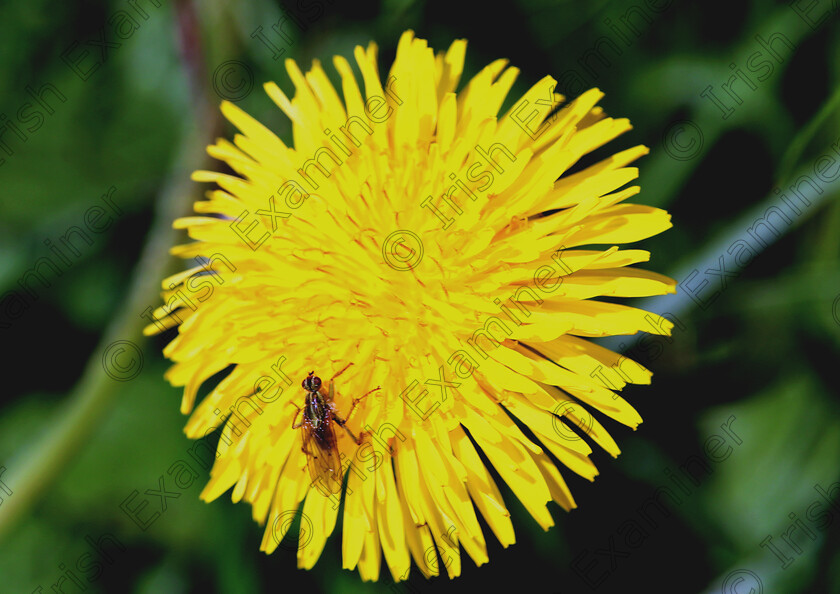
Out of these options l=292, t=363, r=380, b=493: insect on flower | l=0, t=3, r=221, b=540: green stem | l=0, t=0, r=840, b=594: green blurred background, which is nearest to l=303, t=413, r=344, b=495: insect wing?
l=292, t=363, r=380, b=493: insect on flower

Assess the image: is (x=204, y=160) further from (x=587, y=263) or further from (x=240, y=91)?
(x=587, y=263)

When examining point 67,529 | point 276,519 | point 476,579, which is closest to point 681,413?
point 476,579

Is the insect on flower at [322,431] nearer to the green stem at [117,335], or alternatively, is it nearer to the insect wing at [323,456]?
the insect wing at [323,456]

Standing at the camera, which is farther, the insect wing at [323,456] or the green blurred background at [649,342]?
the green blurred background at [649,342]

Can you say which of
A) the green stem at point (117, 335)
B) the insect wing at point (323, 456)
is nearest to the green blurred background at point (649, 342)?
the green stem at point (117, 335)

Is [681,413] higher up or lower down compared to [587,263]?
lower down

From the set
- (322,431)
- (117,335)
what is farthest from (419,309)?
(117,335)

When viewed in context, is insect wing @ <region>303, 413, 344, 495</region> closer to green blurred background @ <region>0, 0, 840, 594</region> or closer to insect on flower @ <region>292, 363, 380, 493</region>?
insect on flower @ <region>292, 363, 380, 493</region>
